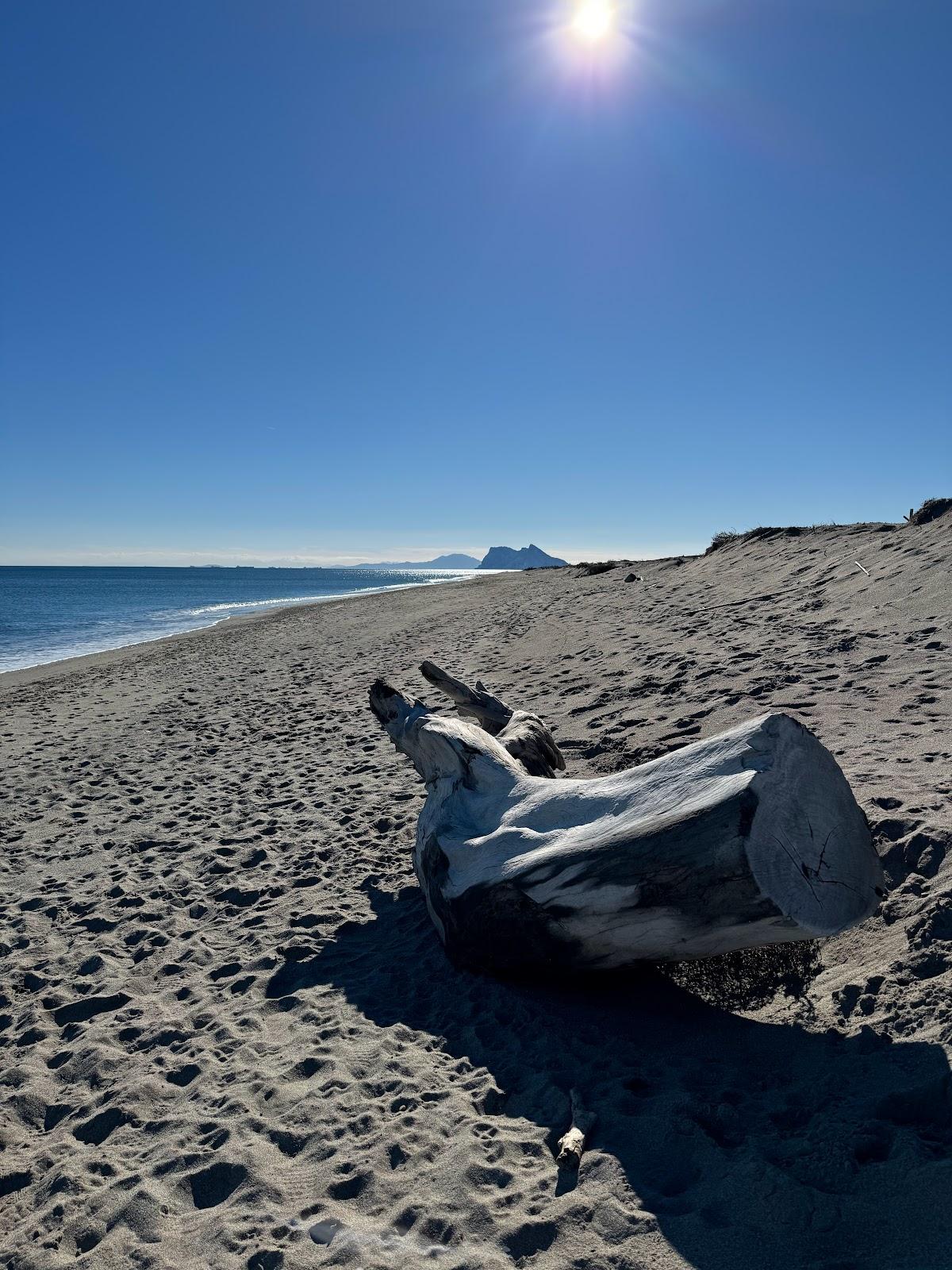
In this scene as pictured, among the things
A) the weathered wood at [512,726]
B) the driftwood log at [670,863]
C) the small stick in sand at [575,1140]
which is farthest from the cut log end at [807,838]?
the weathered wood at [512,726]

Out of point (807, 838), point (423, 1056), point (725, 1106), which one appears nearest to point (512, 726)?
point (423, 1056)

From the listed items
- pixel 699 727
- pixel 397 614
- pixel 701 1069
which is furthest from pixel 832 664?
pixel 397 614

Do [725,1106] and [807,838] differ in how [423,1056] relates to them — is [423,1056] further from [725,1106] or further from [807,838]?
[807,838]

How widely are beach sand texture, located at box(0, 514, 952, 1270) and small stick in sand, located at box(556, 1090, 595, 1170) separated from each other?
53 millimetres

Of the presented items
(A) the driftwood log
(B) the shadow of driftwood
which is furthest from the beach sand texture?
(A) the driftwood log

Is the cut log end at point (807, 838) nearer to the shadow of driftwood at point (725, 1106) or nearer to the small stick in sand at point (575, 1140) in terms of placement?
the shadow of driftwood at point (725, 1106)

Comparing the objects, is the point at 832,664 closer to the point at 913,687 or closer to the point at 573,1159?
the point at 913,687

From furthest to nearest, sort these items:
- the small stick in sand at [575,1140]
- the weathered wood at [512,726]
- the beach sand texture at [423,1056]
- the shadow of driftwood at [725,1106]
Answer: the weathered wood at [512,726] < the small stick in sand at [575,1140] < the beach sand texture at [423,1056] < the shadow of driftwood at [725,1106]

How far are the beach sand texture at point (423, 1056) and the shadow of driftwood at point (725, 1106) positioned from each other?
1 cm

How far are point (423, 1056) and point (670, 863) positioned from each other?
1.40 metres

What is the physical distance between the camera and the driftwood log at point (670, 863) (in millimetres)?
2799

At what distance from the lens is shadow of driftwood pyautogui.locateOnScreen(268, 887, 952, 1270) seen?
6.88ft

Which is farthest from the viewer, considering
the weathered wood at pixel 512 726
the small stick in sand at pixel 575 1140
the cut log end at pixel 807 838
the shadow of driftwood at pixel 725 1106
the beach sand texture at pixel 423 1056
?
the weathered wood at pixel 512 726

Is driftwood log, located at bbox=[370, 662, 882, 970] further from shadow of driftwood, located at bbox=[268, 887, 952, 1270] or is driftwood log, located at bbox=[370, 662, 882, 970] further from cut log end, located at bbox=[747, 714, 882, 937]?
shadow of driftwood, located at bbox=[268, 887, 952, 1270]
